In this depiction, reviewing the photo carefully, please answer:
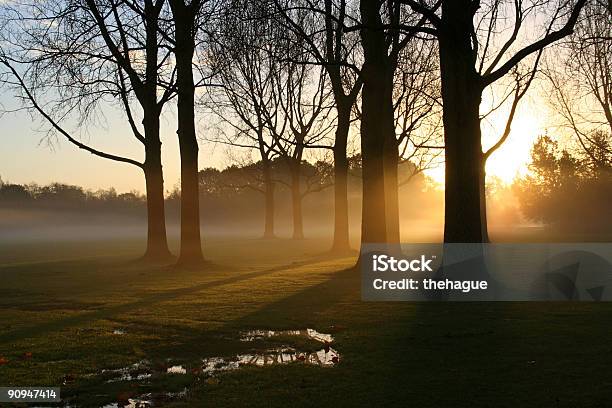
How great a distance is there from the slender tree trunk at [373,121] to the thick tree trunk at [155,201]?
373 inches

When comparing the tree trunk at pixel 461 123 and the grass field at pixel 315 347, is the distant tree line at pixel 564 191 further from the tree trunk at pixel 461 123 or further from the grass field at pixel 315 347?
the grass field at pixel 315 347

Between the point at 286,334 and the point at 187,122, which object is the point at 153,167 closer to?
the point at 187,122

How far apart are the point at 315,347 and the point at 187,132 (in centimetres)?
1482

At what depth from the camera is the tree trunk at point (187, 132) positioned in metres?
22.9

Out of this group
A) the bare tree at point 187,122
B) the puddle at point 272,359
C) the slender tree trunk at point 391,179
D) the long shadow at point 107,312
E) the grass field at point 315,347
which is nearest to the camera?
the grass field at point 315,347

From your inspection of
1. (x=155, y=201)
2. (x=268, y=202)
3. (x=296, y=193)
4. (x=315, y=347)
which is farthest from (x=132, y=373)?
(x=268, y=202)

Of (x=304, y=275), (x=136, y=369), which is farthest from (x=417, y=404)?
(x=304, y=275)

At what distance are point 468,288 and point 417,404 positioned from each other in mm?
8481

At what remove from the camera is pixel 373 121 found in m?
19.7

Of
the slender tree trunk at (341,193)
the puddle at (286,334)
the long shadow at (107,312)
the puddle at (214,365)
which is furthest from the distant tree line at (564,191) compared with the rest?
the puddle at (214,365)

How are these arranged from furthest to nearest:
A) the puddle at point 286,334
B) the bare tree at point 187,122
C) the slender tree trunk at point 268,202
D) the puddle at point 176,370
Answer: the slender tree trunk at point 268,202 < the bare tree at point 187,122 < the puddle at point 286,334 < the puddle at point 176,370

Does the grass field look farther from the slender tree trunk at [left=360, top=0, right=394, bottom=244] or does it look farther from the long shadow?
the slender tree trunk at [left=360, top=0, right=394, bottom=244]

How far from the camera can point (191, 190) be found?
75.3 feet

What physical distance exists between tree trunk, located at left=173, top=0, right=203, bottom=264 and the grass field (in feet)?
20.0
